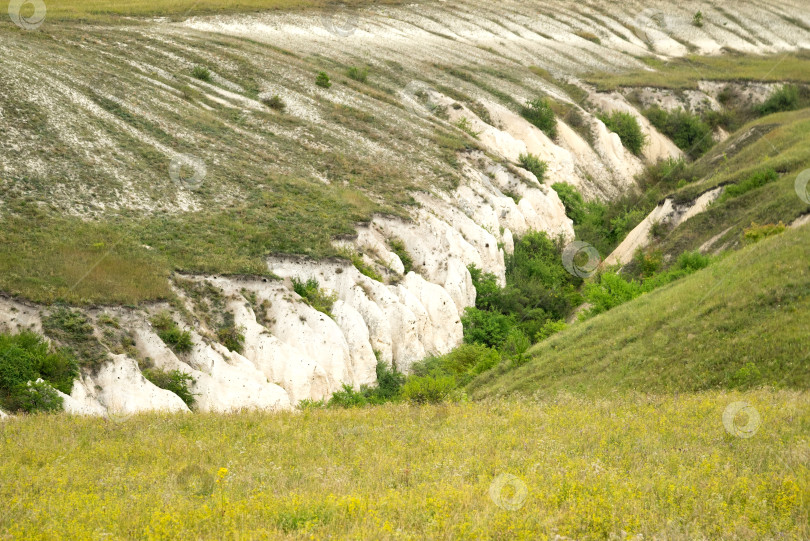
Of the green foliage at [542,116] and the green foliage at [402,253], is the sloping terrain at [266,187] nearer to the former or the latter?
the green foliage at [402,253]

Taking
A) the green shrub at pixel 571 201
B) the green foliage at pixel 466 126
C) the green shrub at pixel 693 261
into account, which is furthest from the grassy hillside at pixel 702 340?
the green foliage at pixel 466 126

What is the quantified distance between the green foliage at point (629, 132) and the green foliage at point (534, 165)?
49.6 feet

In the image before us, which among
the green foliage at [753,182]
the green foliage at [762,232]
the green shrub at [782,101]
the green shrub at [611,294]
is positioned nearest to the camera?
the green foliage at [762,232]

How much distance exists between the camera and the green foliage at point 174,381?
2291 cm

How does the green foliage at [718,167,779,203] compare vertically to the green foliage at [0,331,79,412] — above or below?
above

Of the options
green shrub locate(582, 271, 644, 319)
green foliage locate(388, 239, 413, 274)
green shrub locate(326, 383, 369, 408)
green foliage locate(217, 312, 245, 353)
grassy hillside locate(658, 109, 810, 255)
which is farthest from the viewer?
green foliage locate(388, 239, 413, 274)

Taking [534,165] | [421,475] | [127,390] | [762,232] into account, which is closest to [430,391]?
[127,390]

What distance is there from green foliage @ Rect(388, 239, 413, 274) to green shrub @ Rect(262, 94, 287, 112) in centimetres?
1813

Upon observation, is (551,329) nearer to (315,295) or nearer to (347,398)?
(315,295)

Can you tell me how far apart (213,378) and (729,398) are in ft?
53.3

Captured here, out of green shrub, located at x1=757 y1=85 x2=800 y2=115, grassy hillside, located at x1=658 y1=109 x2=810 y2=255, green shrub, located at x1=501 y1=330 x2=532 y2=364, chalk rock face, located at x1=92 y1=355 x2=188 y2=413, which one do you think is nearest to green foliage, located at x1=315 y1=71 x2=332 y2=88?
grassy hillside, located at x1=658 y1=109 x2=810 y2=255

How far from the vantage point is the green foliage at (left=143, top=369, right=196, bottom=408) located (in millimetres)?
22906

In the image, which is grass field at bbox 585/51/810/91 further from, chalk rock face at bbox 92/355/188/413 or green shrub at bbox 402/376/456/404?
chalk rock face at bbox 92/355/188/413

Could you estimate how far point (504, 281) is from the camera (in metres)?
44.3
